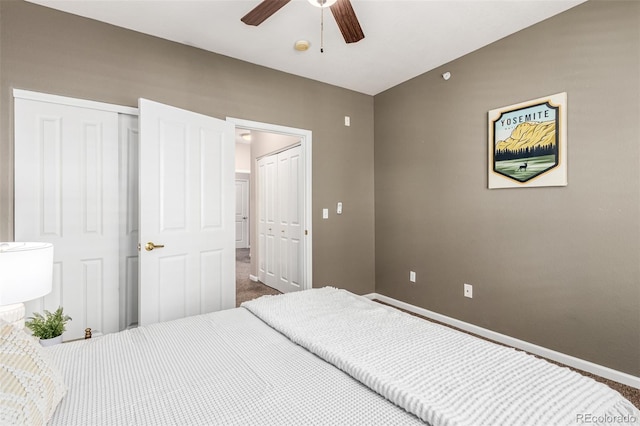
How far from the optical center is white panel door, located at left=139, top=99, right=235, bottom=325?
2.36 metres

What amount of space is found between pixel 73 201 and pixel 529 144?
3.50 meters

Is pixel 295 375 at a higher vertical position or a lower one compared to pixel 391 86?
lower

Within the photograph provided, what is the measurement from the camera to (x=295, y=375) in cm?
110

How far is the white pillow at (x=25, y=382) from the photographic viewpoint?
0.73 m

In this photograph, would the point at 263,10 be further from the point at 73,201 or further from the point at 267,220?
the point at 267,220

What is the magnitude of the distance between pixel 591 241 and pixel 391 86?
251cm

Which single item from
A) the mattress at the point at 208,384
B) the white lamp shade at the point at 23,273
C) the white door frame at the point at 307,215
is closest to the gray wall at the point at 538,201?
the white door frame at the point at 307,215

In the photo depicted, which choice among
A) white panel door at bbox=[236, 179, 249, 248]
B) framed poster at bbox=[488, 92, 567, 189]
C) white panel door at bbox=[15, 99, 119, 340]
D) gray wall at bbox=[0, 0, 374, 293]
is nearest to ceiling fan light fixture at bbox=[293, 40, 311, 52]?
gray wall at bbox=[0, 0, 374, 293]

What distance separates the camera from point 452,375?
1.03m

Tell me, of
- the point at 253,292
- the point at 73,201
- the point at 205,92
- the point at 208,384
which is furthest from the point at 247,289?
the point at 208,384

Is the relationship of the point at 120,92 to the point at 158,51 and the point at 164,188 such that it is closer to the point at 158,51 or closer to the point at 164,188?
the point at 158,51

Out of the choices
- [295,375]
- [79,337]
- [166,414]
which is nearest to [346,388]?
[295,375]

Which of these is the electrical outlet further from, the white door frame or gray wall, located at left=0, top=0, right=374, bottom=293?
the white door frame

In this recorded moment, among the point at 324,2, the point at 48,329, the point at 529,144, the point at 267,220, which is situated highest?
the point at 324,2
